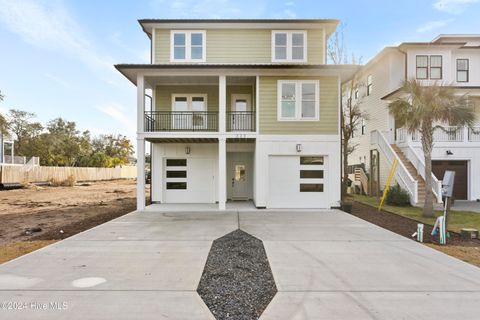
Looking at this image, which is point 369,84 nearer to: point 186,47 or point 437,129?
point 437,129

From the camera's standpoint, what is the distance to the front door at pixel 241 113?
522 inches

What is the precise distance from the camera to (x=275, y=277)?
455cm

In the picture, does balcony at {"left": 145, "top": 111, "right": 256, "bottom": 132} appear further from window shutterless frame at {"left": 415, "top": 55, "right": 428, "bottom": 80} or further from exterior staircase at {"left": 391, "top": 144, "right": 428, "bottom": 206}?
window shutterless frame at {"left": 415, "top": 55, "right": 428, "bottom": 80}

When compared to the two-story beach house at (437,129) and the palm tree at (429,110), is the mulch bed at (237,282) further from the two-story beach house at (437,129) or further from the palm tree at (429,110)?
the two-story beach house at (437,129)

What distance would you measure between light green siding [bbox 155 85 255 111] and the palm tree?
693 cm

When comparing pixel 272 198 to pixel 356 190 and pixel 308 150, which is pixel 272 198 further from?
pixel 356 190

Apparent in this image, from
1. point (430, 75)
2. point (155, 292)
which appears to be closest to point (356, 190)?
point (430, 75)

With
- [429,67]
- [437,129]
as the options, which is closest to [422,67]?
[429,67]

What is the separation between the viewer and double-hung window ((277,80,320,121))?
1202 centimetres

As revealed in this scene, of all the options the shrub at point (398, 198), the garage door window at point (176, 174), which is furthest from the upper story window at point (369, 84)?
the garage door window at point (176, 174)

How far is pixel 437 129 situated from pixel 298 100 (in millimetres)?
9045

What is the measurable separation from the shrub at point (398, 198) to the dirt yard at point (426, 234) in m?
1.86

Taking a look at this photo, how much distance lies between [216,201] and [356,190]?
1140 centimetres

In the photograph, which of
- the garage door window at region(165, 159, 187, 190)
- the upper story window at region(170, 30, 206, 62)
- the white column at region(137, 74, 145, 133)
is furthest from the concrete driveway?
the upper story window at region(170, 30, 206, 62)
